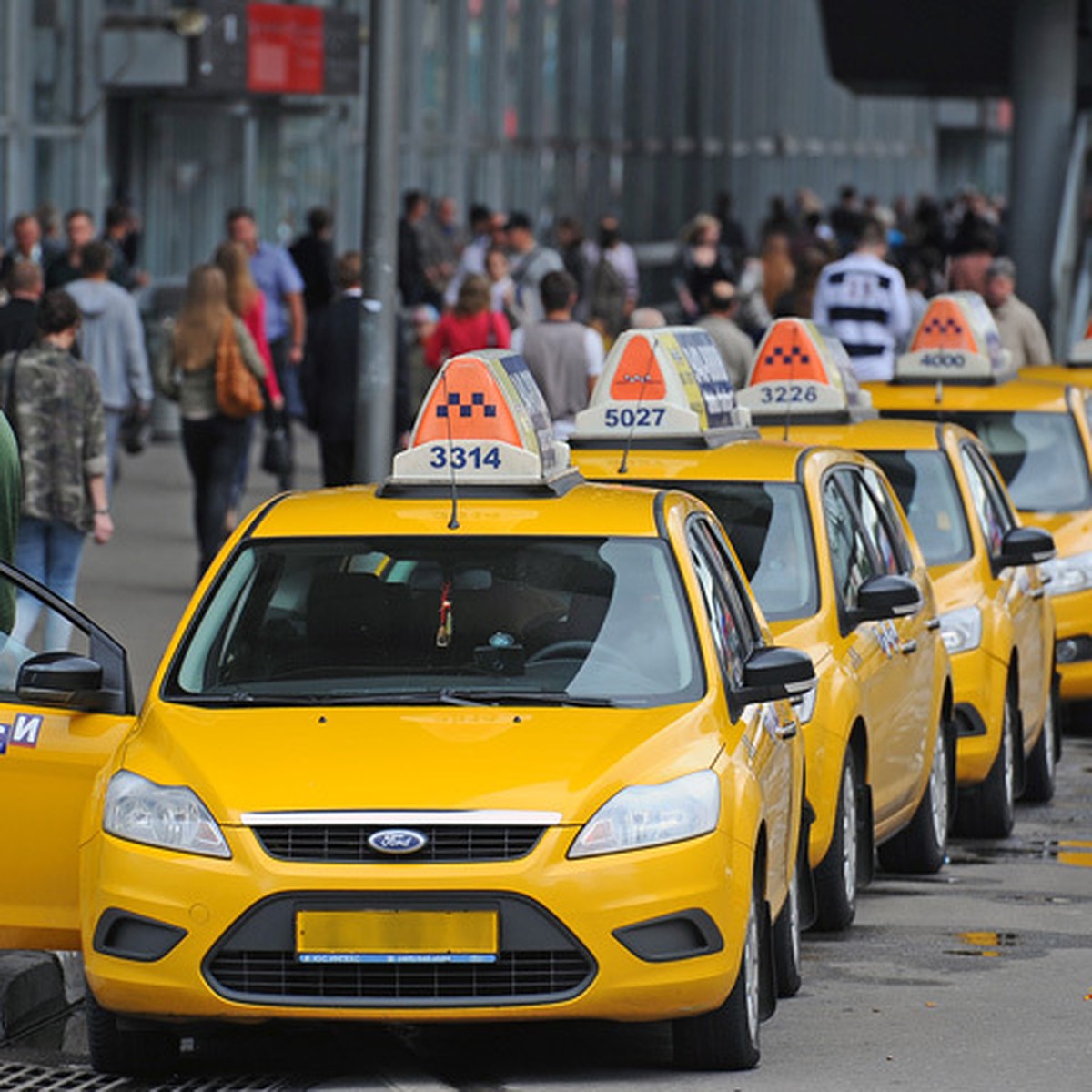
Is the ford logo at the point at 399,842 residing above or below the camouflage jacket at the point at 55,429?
below

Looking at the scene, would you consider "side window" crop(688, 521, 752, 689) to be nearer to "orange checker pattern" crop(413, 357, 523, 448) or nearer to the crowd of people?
"orange checker pattern" crop(413, 357, 523, 448)

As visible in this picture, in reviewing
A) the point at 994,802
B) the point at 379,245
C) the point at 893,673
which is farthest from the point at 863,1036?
the point at 379,245

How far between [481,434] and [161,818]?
2.08m

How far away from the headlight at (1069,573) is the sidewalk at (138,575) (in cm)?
390

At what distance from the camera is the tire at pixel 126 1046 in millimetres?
7984

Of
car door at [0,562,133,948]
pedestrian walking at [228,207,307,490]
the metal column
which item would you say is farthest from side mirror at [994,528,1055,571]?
the metal column

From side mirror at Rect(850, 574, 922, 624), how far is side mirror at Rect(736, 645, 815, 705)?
1.72 m

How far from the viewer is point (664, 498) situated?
29.6ft

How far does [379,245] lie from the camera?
16.1 metres

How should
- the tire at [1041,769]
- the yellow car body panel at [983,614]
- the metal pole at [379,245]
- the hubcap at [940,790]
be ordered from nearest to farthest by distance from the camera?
the hubcap at [940,790], the yellow car body panel at [983,614], the tire at [1041,769], the metal pole at [379,245]

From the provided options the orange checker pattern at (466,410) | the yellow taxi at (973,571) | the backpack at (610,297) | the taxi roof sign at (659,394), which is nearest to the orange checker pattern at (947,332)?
the yellow taxi at (973,571)

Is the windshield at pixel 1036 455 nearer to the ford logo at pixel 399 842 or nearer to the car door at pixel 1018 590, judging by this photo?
the car door at pixel 1018 590

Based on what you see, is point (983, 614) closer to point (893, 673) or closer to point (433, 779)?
point (893, 673)

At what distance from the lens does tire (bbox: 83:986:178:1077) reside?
7.98m
